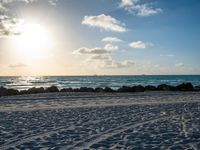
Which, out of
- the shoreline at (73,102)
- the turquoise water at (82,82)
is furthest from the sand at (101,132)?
the turquoise water at (82,82)

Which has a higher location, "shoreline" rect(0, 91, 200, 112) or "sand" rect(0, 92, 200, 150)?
"shoreline" rect(0, 91, 200, 112)

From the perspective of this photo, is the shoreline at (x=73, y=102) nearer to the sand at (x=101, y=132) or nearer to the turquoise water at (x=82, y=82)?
the sand at (x=101, y=132)

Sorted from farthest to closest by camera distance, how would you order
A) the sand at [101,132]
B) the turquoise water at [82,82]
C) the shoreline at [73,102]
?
the turquoise water at [82,82] → the shoreline at [73,102] → the sand at [101,132]

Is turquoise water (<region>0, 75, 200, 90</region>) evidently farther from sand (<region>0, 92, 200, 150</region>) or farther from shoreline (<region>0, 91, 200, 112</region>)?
sand (<region>0, 92, 200, 150</region>)

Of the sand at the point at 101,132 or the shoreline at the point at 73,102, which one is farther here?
the shoreline at the point at 73,102

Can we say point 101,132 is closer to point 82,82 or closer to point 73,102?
point 73,102

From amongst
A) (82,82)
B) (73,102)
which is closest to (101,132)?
(73,102)

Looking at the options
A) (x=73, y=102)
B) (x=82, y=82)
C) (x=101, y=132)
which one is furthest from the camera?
(x=82, y=82)

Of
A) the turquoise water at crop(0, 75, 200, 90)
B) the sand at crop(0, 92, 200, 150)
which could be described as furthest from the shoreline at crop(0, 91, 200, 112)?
the turquoise water at crop(0, 75, 200, 90)

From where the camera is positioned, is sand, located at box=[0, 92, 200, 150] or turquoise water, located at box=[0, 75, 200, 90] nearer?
sand, located at box=[0, 92, 200, 150]

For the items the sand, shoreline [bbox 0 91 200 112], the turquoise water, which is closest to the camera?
the sand

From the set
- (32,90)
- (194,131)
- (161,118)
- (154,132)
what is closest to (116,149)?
(154,132)

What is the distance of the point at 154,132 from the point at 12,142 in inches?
173

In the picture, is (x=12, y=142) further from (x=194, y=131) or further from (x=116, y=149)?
(x=194, y=131)
